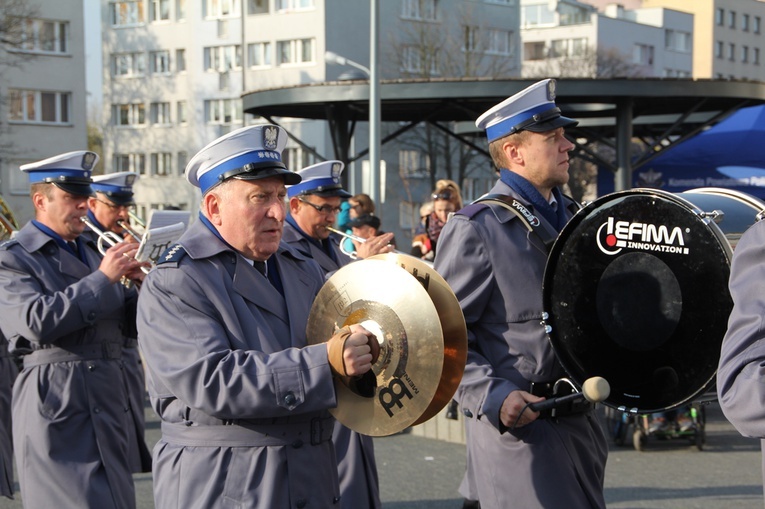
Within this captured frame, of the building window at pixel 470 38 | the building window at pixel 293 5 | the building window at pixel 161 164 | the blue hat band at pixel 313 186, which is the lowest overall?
the building window at pixel 161 164

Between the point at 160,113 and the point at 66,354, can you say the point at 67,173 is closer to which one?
the point at 66,354

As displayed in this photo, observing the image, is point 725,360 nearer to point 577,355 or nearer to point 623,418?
point 577,355

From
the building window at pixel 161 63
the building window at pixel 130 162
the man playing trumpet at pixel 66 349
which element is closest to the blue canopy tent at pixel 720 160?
the man playing trumpet at pixel 66 349

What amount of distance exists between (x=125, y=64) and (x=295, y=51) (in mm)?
12346

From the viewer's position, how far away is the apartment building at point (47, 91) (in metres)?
53.2

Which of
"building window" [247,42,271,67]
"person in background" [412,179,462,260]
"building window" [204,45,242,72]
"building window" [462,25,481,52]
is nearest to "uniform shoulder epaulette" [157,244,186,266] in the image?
"person in background" [412,179,462,260]

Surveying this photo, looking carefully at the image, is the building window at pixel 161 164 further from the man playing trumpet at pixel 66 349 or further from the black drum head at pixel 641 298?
the black drum head at pixel 641 298

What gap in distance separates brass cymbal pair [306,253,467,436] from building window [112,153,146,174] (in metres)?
66.4

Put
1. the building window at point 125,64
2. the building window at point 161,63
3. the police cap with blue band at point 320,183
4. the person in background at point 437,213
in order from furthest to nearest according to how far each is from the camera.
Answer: the building window at point 125,64
the building window at point 161,63
the person in background at point 437,213
the police cap with blue band at point 320,183

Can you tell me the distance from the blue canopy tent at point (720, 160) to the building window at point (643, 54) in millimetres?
74604

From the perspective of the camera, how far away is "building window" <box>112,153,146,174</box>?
68.7 metres

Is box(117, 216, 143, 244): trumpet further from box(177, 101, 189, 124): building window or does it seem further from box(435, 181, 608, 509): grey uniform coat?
box(177, 101, 189, 124): building window

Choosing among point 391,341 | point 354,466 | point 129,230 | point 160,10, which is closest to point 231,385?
point 391,341

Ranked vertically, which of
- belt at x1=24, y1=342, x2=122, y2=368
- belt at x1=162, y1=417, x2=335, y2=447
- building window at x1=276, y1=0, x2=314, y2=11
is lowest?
belt at x1=24, y1=342, x2=122, y2=368
